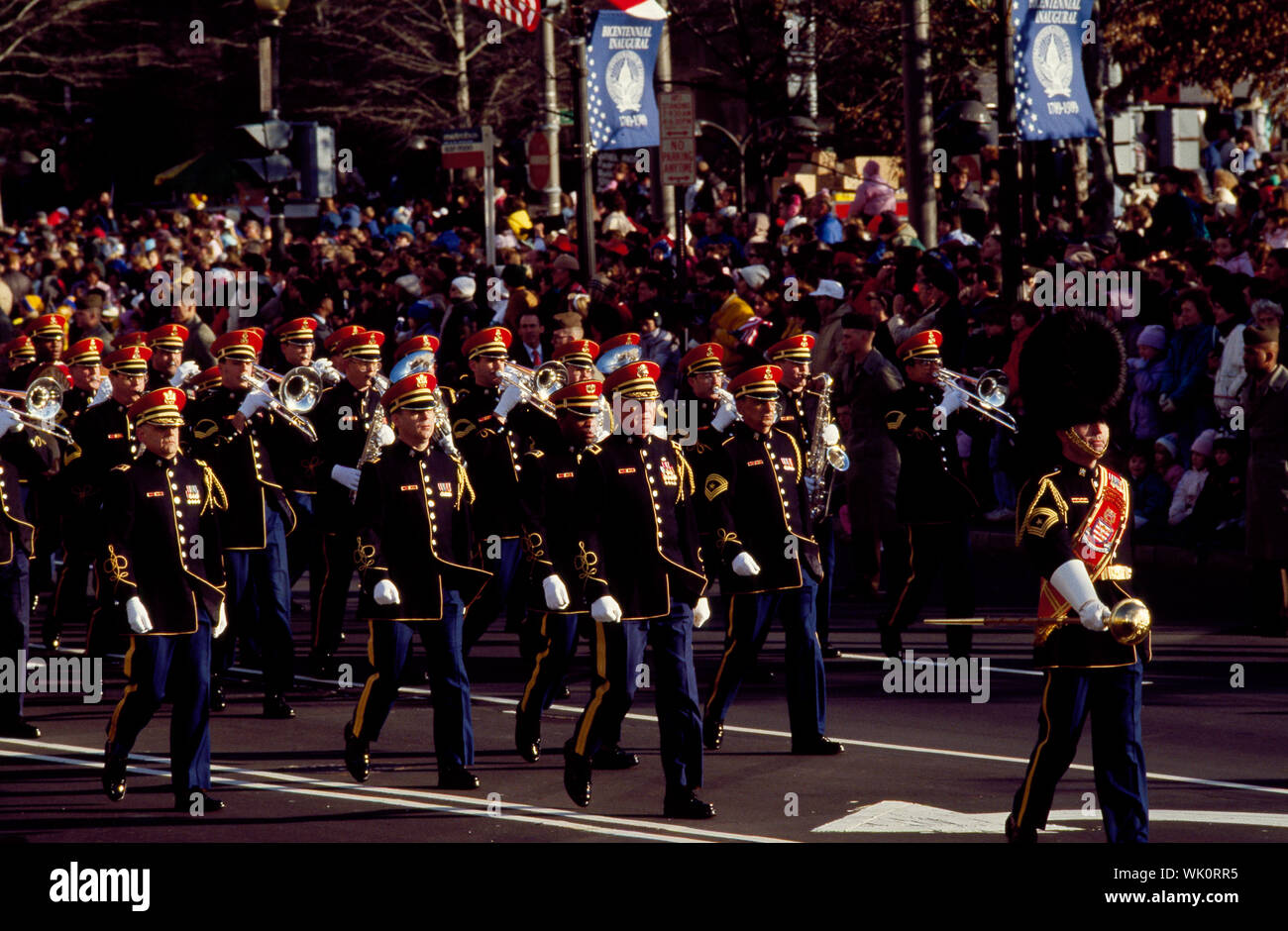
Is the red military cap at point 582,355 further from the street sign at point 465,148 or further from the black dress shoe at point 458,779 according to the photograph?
the street sign at point 465,148

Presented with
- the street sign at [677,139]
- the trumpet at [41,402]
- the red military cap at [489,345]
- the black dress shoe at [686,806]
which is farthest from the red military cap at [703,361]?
the street sign at [677,139]

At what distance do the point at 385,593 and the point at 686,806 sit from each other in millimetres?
1770

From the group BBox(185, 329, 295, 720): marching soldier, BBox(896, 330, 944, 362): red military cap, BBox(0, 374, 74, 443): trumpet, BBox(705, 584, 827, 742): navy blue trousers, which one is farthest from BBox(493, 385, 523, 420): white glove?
BBox(0, 374, 74, 443): trumpet

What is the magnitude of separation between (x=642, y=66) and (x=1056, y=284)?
16.0 ft

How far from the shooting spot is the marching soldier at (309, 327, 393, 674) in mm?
13062

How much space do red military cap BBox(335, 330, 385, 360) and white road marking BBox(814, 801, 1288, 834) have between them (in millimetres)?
5032

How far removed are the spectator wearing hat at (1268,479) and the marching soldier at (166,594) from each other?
22.1 feet

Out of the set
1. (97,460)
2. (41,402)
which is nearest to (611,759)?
(97,460)

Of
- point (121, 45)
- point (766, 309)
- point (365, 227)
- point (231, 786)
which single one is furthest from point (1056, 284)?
point (121, 45)

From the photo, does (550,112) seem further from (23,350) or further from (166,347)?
(166,347)

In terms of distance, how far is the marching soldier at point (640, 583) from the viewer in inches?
377

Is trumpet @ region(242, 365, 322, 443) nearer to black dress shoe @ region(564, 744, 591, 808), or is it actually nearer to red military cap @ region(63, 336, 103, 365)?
red military cap @ region(63, 336, 103, 365)

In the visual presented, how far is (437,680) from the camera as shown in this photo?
33.3ft
